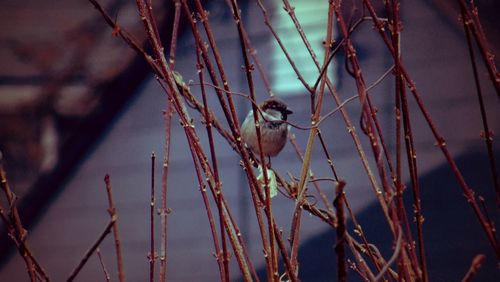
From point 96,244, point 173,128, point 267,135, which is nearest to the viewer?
point 96,244

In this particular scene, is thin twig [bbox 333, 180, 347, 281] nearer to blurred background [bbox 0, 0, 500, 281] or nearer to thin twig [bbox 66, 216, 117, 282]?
thin twig [bbox 66, 216, 117, 282]

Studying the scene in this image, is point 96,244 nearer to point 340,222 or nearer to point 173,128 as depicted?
point 340,222

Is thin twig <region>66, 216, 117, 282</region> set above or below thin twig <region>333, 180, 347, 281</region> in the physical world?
above

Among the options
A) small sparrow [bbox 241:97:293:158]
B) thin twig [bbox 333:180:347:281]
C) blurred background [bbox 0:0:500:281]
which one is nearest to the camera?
thin twig [bbox 333:180:347:281]

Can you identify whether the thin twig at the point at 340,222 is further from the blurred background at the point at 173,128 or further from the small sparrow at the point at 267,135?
the blurred background at the point at 173,128

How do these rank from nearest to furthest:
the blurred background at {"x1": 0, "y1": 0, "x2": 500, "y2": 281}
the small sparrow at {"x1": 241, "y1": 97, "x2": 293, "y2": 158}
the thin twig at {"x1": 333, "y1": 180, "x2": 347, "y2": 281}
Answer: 1. the thin twig at {"x1": 333, "y1": 180, "x2": 347, "y2": 281}
2. the small sparrow at {"x1": 241, "y1": 97, "x2": 293, "y2": 158}
3. the blurred background at {"x1": 0, "y1": 0, "x2": 500, "y2": 281}

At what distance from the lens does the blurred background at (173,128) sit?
8.71ft

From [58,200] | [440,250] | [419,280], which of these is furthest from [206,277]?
[419,280]

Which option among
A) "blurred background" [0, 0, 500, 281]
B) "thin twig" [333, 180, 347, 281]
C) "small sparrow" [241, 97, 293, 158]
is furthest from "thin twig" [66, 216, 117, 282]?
"blurred background" [0, 0, 500, 281]

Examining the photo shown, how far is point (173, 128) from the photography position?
323cm

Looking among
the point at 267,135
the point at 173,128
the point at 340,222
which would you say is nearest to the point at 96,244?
the point at 340,222

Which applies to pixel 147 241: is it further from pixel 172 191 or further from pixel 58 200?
pixel 58 200

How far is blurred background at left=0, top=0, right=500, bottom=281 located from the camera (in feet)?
8.71

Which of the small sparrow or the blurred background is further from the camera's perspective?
the blurred background
